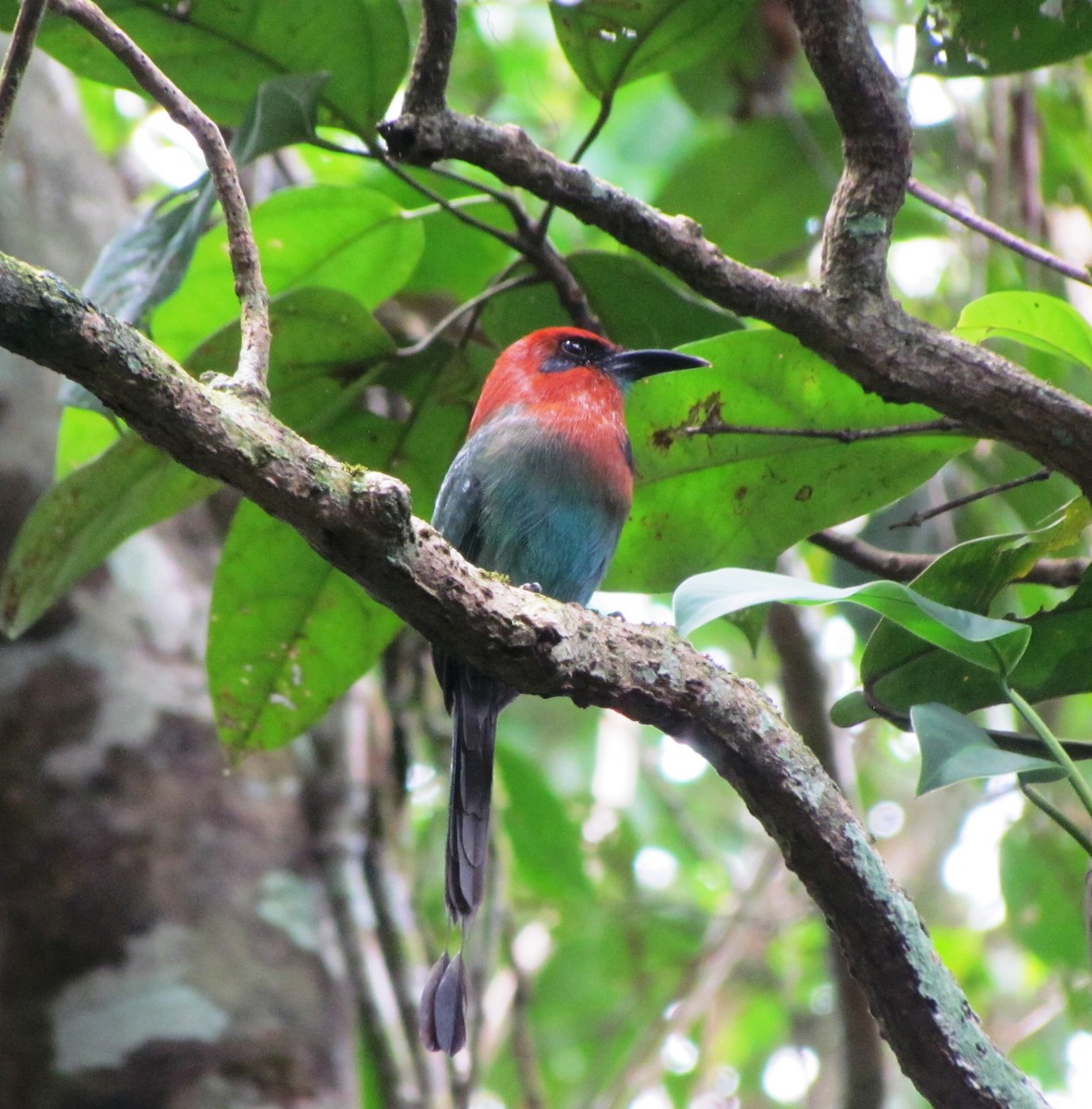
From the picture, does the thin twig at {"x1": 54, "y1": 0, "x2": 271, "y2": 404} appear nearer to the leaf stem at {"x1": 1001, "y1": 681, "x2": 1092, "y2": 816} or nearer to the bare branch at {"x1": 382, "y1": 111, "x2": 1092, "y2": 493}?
the bare branch at {"x1": 382, "y1": 111, "x2": 1092, "y2": 493}

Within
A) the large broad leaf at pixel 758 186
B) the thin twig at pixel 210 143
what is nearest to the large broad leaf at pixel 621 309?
the large broad leaf at pixel 758 186

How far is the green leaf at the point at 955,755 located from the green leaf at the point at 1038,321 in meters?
0.73

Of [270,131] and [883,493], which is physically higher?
[270,131]

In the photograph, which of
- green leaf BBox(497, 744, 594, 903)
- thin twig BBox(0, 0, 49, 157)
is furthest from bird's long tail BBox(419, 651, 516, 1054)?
green leaf BBox(497, 744, 594, 903)

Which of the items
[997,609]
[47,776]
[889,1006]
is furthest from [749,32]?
[889,1006]

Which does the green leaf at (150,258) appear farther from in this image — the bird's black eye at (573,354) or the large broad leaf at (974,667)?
A: the large broad leaf at (974,667)

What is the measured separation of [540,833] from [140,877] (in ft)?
5.17

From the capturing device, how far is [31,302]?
130 centimetres

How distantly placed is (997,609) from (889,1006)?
5.69 feet

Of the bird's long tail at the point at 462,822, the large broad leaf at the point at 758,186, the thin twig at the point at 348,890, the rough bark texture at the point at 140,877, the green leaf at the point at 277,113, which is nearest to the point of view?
the bird's long tail at the point at 462,822

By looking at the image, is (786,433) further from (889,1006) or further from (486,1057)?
(486,1057)

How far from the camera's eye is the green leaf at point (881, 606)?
1.49 m

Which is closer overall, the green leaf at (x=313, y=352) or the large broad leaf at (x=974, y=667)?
the large broad leaf at (x=974, y=667)

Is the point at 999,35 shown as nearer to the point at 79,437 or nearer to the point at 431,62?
the point at 431,62
